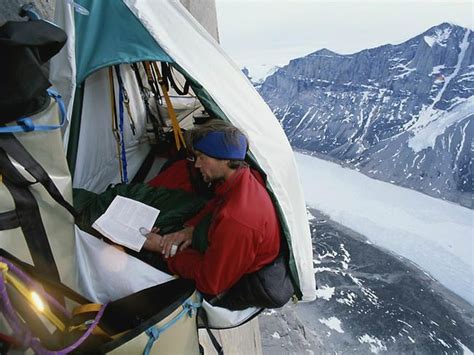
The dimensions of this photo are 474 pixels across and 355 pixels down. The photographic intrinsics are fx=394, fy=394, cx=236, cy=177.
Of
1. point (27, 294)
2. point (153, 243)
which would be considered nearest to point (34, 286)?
point (27, 294)

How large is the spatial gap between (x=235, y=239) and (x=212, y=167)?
0.32m

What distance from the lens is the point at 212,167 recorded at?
1.51 metres

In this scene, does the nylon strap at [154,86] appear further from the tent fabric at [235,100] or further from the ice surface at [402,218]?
the ice surface at [402,218]

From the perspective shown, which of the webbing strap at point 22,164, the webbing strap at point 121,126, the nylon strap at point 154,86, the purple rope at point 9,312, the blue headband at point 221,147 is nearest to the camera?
the purple rope at point 9,312

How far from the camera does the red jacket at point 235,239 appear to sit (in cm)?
134

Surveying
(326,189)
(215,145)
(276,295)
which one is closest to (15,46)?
(215,145)

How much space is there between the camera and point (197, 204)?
1807 mm

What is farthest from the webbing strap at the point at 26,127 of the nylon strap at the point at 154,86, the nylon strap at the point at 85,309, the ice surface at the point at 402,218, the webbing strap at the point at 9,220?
the ice surface at the point at 402,218

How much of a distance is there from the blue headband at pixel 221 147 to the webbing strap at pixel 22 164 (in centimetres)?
55

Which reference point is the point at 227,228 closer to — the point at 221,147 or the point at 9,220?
the point at 221,147

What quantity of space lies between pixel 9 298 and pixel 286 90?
40234mm

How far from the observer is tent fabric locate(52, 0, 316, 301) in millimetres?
1428

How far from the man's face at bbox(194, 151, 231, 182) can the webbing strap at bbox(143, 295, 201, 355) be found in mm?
466

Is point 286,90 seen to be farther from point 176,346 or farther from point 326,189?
point 176,346
